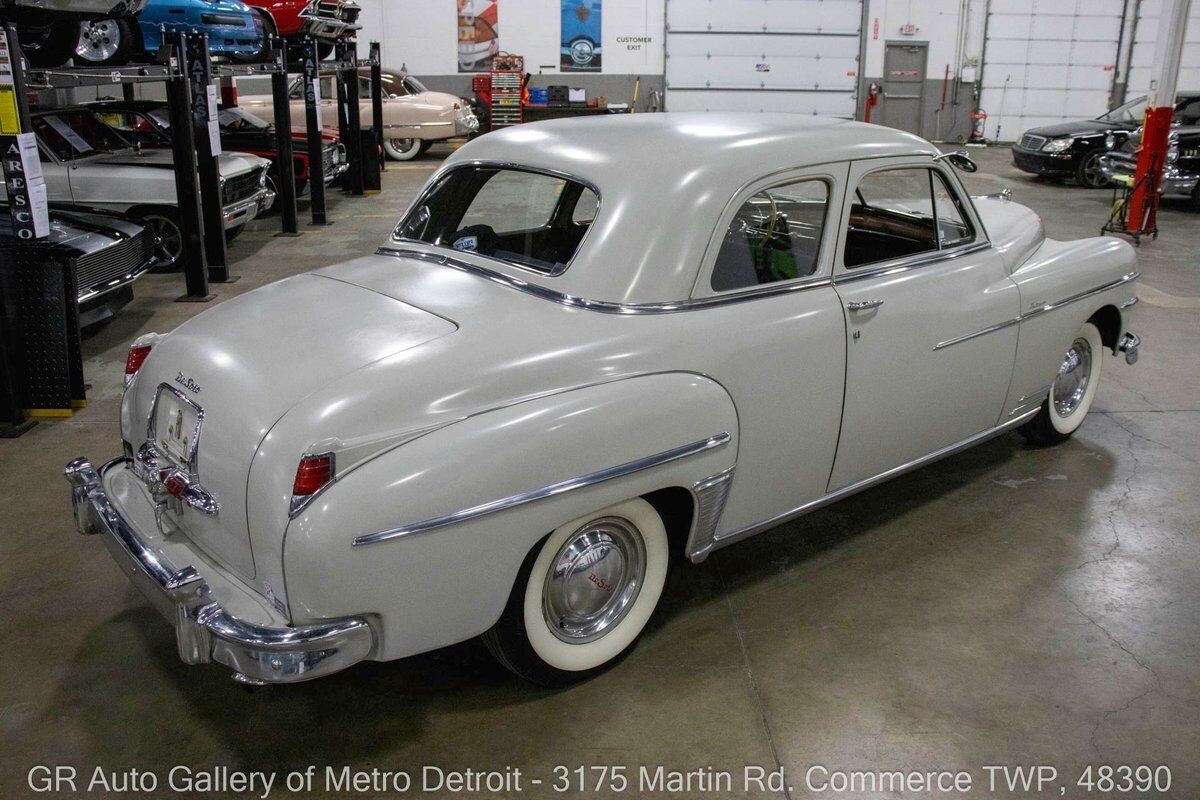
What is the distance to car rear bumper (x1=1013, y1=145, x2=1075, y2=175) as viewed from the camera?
14.9 meters

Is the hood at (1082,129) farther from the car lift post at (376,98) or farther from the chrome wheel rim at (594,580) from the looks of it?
the chrome wheel rim at (594,580)

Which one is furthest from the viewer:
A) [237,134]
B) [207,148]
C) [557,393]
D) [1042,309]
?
[237,134]

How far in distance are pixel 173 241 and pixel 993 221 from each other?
7536 millimetres

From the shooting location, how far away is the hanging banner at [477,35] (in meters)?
21.5

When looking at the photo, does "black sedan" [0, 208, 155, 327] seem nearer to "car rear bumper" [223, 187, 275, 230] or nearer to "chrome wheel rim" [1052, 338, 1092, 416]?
"car rear bumper" [223, 187, 275, 230]

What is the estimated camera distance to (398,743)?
2.92 meters

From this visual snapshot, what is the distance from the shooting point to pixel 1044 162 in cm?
1513

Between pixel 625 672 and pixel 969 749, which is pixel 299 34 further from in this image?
pixel 969 749

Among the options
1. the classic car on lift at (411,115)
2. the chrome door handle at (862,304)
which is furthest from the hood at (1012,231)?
the classic car on lift at (411,115)

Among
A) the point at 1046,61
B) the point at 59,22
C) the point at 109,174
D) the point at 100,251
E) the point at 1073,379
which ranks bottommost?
the point at 1073,379

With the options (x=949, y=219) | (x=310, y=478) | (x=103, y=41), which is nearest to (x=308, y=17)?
(x=103, y=41)

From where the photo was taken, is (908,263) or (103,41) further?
(103,41)

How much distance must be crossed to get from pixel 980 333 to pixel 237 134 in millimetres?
10679

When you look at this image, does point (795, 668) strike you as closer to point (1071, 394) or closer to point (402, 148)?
point (1071, 394)
